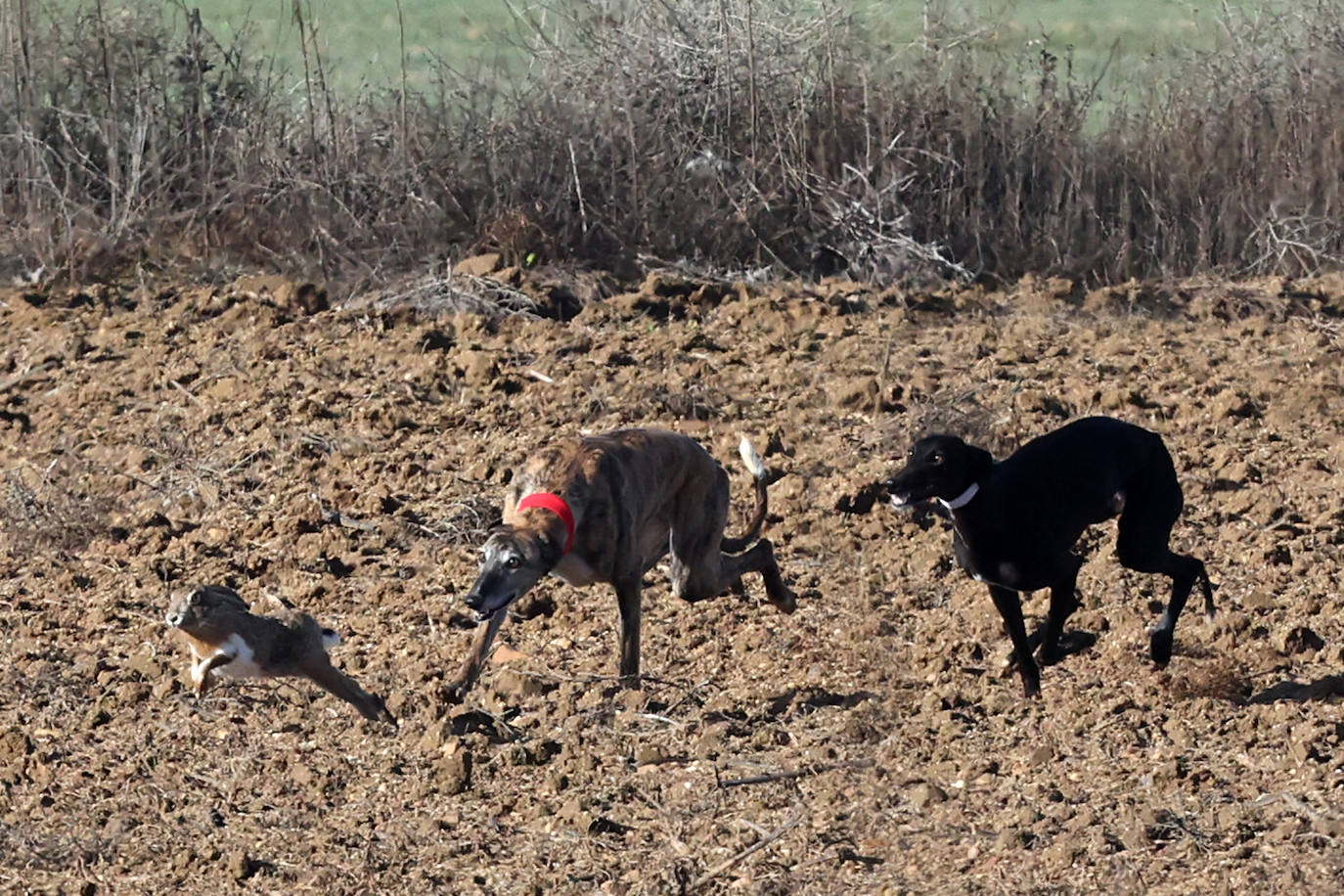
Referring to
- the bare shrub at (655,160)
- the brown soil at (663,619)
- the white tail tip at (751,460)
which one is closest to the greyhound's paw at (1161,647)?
the brown soil at (663,619)

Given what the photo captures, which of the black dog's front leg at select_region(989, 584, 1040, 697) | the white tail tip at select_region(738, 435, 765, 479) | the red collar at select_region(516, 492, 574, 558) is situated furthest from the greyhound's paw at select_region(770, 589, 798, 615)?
the red collar at select_region(516, 492, 574, 558)

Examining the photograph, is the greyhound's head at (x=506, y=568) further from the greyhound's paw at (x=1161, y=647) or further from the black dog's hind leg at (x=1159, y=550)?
the greyhound's paw at (x=1161, y=647)

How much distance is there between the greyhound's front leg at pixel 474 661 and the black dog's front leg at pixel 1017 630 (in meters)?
1.98

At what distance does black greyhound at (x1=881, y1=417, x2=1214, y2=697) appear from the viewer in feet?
25.8

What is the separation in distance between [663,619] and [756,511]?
673 mm

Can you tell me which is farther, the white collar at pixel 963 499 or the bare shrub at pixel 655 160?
the bare shrub at pixel 655 160

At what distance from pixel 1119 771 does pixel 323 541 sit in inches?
172

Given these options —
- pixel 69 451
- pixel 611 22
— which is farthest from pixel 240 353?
pixel 611 22

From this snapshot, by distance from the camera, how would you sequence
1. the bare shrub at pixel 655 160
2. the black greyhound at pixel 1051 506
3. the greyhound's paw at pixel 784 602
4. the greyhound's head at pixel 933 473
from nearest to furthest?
the greyhound's head at pixel 933 473
the black greyhound at pixel 1051 506
the greyhound's paw at pixel 784 602
the bare shrub at pixel 655 160

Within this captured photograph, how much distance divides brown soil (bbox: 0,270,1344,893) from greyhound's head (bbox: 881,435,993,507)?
93cm

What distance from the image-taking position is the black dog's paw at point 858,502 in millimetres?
10516

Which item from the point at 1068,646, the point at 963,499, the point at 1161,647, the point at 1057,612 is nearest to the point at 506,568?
the point at 963,499

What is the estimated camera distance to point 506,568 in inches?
303

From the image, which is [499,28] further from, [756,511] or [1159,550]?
[1159,550]
